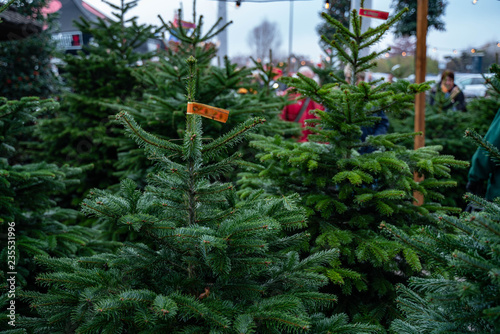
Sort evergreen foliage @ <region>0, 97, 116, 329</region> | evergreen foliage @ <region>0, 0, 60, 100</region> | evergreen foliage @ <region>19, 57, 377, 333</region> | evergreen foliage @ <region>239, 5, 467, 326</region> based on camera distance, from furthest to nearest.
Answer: evergreen foliage @ <region>0, 0, 60, 100</region> → evergreen foliage @ <region>0, 97, 116, 329</region> → evergreen foliage @ <region>239, 5, 467, 326</region> → evergreen foliage @ <region>19, 57, 377, 333</region>

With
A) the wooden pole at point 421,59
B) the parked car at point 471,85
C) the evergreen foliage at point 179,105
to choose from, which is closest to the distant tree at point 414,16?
the parked car at point 471,85

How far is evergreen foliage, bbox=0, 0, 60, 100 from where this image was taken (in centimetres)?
826

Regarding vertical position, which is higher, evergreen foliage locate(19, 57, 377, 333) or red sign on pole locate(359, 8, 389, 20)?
red sign on pole locate(359, 8, 389, 20)

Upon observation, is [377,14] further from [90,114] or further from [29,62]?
[29,62]

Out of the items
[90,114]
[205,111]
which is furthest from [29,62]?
[205,111]

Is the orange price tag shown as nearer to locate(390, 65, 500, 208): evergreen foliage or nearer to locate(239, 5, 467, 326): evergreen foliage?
locate(239, 5, 467, 326): evergreen foliage

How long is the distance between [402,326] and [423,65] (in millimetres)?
3691

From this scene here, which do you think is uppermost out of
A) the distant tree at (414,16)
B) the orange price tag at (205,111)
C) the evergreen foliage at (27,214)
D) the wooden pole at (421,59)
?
the distant tree at (414,16)

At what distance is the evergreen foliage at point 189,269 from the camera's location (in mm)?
1604

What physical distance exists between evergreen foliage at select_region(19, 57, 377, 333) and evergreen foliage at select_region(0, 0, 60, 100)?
7726 mm

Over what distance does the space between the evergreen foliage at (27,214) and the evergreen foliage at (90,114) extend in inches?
74.2

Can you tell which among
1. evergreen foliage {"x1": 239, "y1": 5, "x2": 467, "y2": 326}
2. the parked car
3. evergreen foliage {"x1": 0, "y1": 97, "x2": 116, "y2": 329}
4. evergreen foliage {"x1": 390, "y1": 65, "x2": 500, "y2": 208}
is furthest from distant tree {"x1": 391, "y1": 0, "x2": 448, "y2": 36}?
evergreen foliage {"x1": 0, "y1": 97, "x2": 116, "y2": 329}

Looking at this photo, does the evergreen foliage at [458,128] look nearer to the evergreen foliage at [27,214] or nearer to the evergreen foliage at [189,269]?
the evergreen foliage at [189,269]

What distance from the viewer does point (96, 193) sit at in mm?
1902
